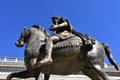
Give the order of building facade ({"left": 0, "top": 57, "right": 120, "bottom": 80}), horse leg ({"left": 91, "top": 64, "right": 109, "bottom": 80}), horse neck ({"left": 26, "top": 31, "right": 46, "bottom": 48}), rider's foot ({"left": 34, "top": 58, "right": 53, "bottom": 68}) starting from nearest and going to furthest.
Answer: rider's foot ({"left": 34, "top": 58, "right": 53, "bottom": 68}) < horse leg ({"left": 91, "top": 64, "right": 109, "bottom": 80}) < horse neck ({"left": 26, "top": 31, "right": 46, "bottom": 48}) < building facade ({"left": 0, "top": 57, "right": 120, "bottom": 80})

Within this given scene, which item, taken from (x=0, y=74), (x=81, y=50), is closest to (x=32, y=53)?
(x=81, y=50)

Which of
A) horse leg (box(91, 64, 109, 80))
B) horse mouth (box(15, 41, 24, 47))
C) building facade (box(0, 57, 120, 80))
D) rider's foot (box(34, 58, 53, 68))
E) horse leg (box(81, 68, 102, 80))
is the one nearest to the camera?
rider's foot (box(34, 58, 53, 68))

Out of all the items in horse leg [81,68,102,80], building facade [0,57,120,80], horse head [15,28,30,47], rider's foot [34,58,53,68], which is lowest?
horse leg [81,68,102,80]

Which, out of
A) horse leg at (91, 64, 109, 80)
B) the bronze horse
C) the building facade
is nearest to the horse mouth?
the bronze horse

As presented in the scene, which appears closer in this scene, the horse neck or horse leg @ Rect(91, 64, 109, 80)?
horse leg @ Rect(91, 64, 109, 80)

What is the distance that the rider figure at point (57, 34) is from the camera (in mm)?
8183

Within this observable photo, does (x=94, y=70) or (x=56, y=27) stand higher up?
(x=56, y=27)

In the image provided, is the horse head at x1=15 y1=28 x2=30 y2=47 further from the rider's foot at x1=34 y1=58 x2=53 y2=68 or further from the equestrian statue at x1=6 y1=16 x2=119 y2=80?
the rider's foot at x1=34 y1=58 x2=53 y2=68

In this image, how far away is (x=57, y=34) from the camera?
8742 millimetres

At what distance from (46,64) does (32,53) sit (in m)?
0.49

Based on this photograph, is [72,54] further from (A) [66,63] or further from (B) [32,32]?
(B) [32,32]

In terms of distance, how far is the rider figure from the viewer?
26.8 ft

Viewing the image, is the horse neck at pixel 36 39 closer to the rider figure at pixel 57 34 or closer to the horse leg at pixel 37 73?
the rider figure at pixel 57 34

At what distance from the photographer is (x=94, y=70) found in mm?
8367
